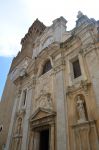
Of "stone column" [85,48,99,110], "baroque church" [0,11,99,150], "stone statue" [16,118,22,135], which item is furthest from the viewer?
"stone statue" [16,118,22,135]

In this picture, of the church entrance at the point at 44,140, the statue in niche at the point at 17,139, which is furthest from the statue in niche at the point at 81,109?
the statue in niche at the point at 17,139

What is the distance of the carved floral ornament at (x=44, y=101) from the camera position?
759 cm

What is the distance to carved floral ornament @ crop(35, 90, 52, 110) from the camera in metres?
7.59

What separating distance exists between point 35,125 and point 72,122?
8.78ft

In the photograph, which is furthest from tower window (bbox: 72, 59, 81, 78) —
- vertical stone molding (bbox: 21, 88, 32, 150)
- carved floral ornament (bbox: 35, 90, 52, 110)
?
vertical stone molding (bbox: 21, 88, 32, 150)

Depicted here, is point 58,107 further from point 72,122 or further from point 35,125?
point 35,125

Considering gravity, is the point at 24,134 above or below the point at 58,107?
below

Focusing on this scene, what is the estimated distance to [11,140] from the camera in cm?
887

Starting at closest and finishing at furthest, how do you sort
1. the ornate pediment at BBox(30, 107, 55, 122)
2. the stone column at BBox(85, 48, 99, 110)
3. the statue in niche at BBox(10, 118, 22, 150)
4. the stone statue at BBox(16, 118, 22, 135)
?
the stone column at BBox(85, 48, 99, 110) → the ornate pediment at BBox(30, 107, 55, 122) → the statue in niche at BBox(10, 118, 22, 150) → the stone statue at BBox(16, 118, 22, 135)

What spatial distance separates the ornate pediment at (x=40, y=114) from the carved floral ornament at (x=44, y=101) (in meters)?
0.25

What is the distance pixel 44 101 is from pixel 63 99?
160cm

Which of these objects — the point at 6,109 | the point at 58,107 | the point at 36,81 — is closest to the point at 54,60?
the point at 36,81

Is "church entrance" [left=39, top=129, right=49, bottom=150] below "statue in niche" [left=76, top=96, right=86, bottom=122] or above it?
below

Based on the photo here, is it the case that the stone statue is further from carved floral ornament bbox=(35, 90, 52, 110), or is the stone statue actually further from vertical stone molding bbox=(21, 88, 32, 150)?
carved floral ornament bbox=(35, 90, 52, 110)
